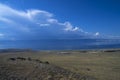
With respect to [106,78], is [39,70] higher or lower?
higher

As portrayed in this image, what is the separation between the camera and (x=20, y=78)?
1755 centimetres

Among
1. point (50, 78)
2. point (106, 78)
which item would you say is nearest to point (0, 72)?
point (50, 78)

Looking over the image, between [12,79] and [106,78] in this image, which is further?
[106,78]

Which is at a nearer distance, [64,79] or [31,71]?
[64,79]

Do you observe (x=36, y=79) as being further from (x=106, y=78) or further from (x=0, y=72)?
(x=106, y=78)

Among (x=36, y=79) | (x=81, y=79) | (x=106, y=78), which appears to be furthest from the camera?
(x=106, y=78)

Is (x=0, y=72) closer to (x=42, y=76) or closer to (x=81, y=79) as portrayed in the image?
(x=42, y=76)

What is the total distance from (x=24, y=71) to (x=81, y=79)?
6.10 metres

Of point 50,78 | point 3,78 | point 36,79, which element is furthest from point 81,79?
point 3,78

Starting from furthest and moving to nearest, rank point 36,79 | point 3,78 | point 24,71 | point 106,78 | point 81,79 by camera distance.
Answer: point 106,78 < point 24,71 < point 81,79 < point 36,79 < point 3,78

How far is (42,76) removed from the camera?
1902 centimetres

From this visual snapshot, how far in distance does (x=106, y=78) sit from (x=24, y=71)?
32.1 feet

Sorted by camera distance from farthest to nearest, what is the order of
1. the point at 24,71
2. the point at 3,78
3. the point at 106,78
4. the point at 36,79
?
1. the point at 106,78
2. the point at 24,71
3. the point at 36,79
4. the point at 3,78

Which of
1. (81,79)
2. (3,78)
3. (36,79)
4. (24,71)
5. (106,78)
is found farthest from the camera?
(106,78)
